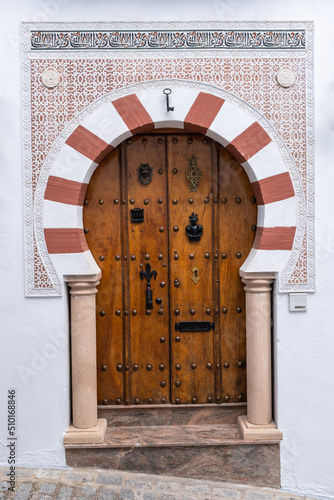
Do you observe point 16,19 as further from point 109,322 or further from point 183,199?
point 109,322

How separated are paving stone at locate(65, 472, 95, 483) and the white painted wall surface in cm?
12

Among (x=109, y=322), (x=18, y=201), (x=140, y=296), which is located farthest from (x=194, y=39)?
(x=109, y=322)

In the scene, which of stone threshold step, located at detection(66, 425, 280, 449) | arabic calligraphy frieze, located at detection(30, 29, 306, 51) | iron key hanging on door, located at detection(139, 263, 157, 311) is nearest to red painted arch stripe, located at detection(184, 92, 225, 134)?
arabic calligraphy frieze, located at detection(30, 29, 306, 51)

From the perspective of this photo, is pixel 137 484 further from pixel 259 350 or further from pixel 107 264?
pixel 107 264

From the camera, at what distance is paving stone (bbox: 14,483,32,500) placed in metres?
2.65

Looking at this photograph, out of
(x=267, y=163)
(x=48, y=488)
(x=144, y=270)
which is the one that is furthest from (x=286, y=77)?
(x=48, y=488)

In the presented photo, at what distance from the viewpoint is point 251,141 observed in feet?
9.39

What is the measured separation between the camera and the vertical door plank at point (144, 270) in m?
3.06

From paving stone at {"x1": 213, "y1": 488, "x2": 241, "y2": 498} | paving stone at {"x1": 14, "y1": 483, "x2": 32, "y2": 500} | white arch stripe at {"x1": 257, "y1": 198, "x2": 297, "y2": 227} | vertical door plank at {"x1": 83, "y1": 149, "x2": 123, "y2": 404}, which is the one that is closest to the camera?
paving stone at {"x1": 14, "y1": 483, "x2": 32, "y2": 500}

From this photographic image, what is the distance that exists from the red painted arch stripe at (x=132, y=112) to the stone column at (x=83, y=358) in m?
1.01

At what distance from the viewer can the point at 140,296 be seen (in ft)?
10.1

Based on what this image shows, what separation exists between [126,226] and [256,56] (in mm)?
1372

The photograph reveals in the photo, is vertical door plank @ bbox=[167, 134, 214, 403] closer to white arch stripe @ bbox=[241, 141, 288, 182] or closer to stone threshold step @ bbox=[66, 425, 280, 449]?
stone threshold step @ bbox=[66, 425, 280, 449]

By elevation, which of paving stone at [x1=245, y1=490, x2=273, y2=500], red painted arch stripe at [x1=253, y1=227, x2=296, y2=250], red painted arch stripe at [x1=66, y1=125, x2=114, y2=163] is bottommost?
paving stone at [x1=245, y1=490, x2=273, y2=500]
